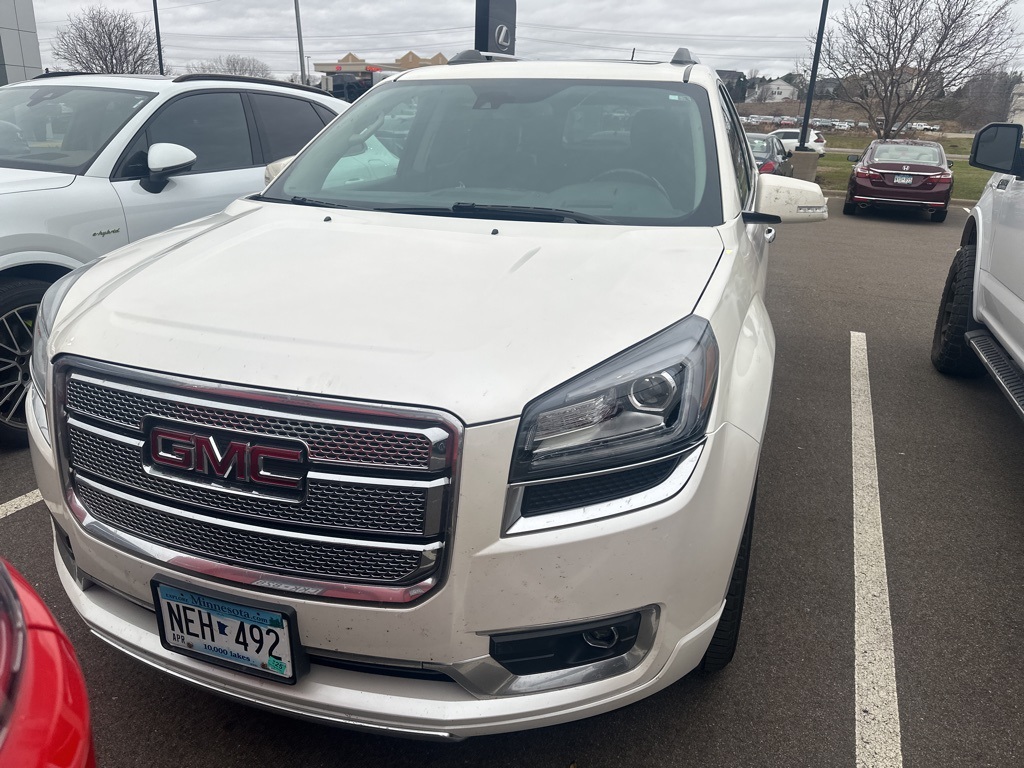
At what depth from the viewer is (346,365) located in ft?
5.51

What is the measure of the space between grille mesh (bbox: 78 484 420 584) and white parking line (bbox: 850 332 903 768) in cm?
141

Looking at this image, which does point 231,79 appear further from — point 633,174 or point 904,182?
point 904,182

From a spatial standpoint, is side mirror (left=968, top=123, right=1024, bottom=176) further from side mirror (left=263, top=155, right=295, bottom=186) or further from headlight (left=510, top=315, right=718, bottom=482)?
side mirror (left=263, top=155, right=295, bottom=186)

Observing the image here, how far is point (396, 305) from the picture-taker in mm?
1938

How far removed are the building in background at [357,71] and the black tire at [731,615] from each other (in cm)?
270

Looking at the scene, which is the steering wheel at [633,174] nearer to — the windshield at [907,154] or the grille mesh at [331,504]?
the grille mesh at [331,504]

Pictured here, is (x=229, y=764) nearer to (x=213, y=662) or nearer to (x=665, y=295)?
(x=213, y=662)

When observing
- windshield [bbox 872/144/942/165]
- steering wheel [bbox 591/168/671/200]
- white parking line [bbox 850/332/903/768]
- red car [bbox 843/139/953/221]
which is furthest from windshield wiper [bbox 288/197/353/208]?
windshield [bbox 872/144/942/165]

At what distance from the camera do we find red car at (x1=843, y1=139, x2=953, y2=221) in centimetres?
1408

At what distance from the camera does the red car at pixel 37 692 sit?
1.07 m

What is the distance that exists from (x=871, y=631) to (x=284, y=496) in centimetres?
203

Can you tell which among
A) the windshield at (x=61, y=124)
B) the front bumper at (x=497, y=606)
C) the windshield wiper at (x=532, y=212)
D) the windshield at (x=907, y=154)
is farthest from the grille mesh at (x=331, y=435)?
the windshield at (x=907, y=154)

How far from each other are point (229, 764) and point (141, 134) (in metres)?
3.52

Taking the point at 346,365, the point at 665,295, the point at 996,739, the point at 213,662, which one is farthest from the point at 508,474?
the point at 996,739
